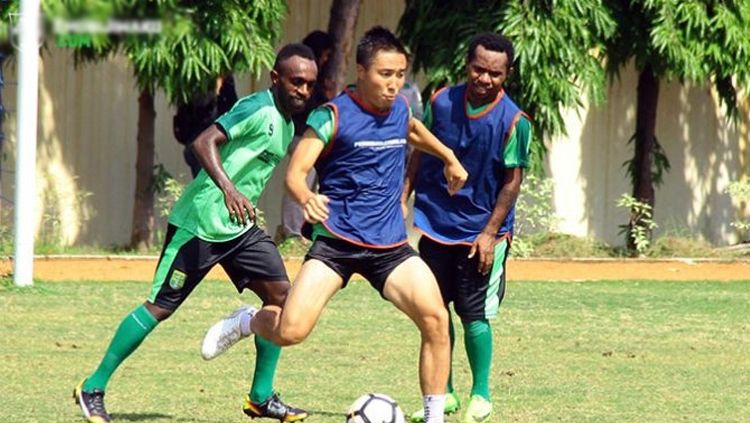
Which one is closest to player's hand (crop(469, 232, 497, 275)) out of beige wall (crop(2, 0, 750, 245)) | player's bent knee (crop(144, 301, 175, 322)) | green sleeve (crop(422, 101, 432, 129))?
green sleeve (crop(422, 101, 432, 129))

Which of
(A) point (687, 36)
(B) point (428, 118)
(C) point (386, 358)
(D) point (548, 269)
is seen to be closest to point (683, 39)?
(A) point (687, 36)

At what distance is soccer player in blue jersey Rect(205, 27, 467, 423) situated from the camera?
18.4 ft

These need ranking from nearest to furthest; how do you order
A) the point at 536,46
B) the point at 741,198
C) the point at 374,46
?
1. the point at 374,46
2. the point at 536,46
3. the point at 741,198

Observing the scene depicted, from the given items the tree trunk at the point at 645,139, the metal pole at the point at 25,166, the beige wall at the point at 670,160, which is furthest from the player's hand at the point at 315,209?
the tree trunk at the point at 645,139

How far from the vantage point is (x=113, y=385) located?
7402mm

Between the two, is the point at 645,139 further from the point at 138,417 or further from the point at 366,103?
the point at 366,103

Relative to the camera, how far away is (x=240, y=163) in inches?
240

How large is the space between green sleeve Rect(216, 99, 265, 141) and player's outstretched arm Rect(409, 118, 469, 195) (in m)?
0.63

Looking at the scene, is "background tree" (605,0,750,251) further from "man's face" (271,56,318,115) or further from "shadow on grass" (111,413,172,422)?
"shadow on grass" (111,413,172,422)

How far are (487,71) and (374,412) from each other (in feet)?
5.43

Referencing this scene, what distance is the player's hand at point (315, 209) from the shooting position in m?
5.40

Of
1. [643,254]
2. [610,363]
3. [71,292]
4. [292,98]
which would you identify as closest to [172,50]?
[71,292]

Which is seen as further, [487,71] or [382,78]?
[487,71]

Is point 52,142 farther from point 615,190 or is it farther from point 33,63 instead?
point 615,190
